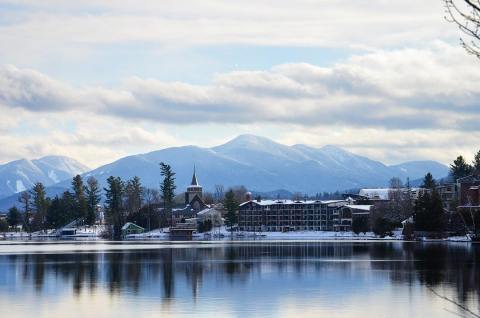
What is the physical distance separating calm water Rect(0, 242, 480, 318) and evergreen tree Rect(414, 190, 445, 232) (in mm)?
55918

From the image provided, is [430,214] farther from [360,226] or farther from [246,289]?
[246,289]

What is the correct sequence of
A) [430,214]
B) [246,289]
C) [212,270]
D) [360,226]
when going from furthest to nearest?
[360,226] → [430,214] → [212,270] → [246,289]

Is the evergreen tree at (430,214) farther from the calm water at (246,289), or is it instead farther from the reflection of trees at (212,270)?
the calm water at (246,289)

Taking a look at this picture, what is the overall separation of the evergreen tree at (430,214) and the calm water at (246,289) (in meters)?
55.9

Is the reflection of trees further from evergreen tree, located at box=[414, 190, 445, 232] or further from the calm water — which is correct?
evergreen tree, located at box=[414, 190, 445, 232]

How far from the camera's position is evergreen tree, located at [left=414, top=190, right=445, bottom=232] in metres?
130

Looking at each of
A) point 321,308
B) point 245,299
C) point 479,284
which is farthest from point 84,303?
point 479,284

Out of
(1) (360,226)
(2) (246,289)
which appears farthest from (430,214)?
(2) (246,289)

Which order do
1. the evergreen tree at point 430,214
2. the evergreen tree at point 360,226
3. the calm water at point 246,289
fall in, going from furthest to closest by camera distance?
the evergreen tree at point 360,226, the evergreen tree at point 430,214, the calm water at point 246,289

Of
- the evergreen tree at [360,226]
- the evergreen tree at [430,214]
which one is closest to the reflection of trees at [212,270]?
the evergreen tree at [430,214]

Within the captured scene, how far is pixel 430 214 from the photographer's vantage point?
130875 millimetres

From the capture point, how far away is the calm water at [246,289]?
38406mm

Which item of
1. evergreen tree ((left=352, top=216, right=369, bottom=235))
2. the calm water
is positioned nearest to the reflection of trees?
the calm water

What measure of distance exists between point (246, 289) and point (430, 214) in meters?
87.2
